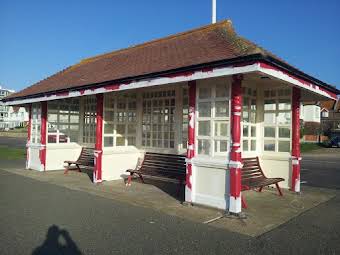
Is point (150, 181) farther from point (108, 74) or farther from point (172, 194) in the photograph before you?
point (108, 74)

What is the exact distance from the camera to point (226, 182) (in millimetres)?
6082

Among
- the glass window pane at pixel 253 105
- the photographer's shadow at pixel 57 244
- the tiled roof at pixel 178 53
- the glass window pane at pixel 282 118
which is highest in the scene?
the tiled roof at pixel 178 53

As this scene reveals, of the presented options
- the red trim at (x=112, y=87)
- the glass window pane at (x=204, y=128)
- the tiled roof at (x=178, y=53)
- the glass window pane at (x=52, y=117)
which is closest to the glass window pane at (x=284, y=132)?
the tiled roof at (x=178, y=53)

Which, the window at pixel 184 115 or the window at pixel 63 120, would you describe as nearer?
the window at pixel 184 115

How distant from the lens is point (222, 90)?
639 centimetres

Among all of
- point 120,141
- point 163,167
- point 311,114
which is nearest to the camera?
point 163,167

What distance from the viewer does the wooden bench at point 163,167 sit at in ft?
25.9

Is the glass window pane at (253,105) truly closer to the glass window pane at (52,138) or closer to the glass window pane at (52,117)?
the glass window pane at (52,117)

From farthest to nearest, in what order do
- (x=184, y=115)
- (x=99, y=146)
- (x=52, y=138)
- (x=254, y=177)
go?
(x=52, y=138), (x=99, y=146), (x=184, y=115), (x=254, y=177)

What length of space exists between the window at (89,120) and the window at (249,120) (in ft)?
17.4

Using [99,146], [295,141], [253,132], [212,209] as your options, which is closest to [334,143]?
[295,141]

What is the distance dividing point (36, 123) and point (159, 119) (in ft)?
16.5

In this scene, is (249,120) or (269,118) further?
(269,118)

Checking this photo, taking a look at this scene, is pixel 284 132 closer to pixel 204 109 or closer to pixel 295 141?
pixel 295 141
